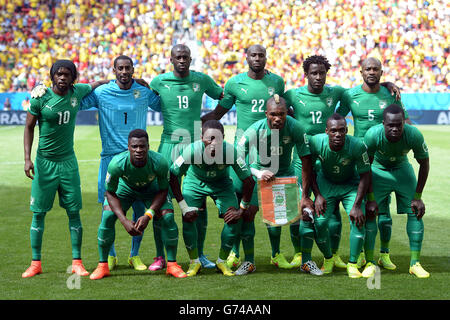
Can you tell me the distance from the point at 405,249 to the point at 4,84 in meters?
22.9

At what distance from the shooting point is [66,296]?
574 centimetres

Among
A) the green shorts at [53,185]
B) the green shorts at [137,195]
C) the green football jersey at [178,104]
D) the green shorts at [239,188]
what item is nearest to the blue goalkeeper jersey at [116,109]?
the green football jersey at [178,104]

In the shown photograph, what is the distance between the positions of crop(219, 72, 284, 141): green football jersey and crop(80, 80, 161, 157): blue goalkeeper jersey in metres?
1.06

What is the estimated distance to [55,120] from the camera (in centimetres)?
661

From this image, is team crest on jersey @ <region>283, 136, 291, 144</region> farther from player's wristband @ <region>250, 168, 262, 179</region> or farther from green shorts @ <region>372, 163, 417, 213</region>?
green shorts @ <region>372, 163, 417, 213</region>

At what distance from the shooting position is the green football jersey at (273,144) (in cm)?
663

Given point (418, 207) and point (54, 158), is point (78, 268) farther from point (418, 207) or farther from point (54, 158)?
point (418, 207)

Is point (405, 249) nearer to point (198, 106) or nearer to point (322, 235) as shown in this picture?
Result: point (322, 235)

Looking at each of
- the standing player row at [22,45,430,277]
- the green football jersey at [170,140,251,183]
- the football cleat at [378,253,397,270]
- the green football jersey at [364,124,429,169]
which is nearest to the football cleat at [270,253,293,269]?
the standing player row at [22,45,430,277]

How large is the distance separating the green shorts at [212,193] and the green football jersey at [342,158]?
94 centimetres

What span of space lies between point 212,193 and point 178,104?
1.24m

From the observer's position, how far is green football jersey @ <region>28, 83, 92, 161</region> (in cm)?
655

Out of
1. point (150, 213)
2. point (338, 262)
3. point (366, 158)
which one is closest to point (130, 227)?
point (150, 213)

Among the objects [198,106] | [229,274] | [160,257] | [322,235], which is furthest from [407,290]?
[198,106]
